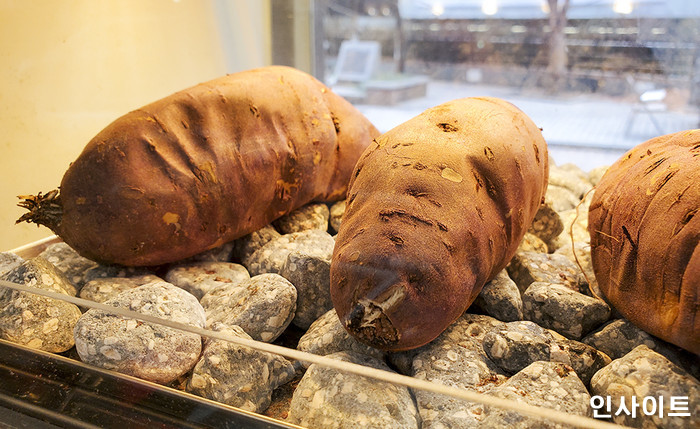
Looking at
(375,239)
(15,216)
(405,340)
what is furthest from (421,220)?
(15,216)

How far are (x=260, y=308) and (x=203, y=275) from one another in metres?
0.28

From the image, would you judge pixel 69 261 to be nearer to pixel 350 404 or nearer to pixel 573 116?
pixel 350 404

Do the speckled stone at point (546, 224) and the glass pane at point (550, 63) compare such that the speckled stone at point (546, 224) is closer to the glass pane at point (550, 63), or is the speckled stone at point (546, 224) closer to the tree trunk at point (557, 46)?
the glass pane at point (550, 63)

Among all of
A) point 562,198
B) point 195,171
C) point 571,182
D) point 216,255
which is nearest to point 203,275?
point 216,255

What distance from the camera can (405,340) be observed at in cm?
91

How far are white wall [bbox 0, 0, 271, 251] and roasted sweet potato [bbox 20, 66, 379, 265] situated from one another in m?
0.12

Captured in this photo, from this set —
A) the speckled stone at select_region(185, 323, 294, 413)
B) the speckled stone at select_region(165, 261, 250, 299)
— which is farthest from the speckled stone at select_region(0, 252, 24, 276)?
the speckled stone at select_region(185, 323, 294, 413)

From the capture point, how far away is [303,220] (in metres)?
1.55

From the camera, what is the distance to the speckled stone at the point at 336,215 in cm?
157

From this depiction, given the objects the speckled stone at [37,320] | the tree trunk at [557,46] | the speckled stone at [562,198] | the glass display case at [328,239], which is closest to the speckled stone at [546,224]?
the glass display case at [328,239]

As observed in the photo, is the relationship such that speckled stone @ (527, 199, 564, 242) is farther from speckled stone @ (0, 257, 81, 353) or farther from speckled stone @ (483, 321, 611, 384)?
speckled stone @ (0, 257, 81, 353)

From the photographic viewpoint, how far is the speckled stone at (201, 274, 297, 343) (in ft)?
3.53

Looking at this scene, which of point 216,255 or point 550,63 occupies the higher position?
point 550,63

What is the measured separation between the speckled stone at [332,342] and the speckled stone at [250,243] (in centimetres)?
42
